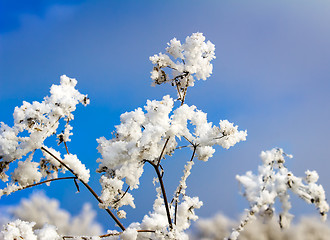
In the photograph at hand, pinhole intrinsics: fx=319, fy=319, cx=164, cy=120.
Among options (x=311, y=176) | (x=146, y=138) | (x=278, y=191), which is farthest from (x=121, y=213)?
(x=311, y=176)

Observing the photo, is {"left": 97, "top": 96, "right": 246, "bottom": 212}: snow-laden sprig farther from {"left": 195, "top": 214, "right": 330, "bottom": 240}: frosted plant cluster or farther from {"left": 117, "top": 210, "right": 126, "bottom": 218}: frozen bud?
{"left": 195, "top": 214, "right": 330, "bottom": 240}: frosted plant cluster

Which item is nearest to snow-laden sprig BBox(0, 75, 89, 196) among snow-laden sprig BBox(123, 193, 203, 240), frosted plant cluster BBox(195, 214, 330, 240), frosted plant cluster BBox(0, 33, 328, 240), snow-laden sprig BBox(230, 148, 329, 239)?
frosted plant cluster BBox(0, 33, 328, 240)

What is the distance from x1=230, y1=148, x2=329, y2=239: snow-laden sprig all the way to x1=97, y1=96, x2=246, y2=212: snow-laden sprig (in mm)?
228

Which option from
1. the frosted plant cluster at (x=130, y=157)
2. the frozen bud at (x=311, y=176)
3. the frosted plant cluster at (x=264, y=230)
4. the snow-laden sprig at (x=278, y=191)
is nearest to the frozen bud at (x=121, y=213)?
the frosted plant cluster at (x=130, y=157)

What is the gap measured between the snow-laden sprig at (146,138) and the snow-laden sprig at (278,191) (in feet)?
0.75

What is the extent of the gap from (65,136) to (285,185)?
3.70ft

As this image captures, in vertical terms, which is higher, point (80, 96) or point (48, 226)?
point (80, 96)

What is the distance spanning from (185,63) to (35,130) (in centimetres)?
93

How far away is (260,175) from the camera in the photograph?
1.65m

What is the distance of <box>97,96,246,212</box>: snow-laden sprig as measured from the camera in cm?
149

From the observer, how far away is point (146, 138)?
1.46m

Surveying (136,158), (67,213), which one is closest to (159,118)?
(136,158)

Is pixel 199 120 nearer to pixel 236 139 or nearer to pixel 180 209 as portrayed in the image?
pixel 236 139

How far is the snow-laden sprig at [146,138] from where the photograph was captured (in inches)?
58.7
